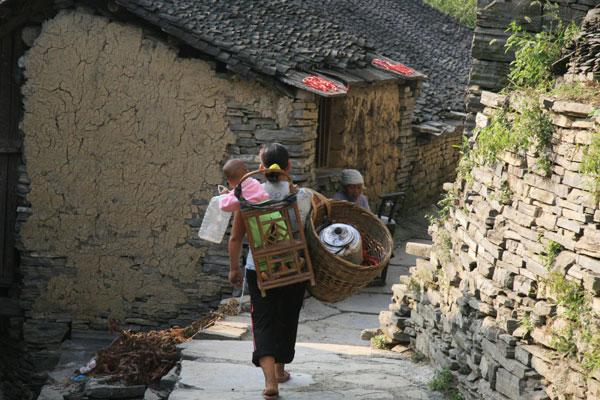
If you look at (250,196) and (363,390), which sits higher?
(250,196)

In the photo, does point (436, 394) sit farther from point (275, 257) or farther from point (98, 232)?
point (98, 232)

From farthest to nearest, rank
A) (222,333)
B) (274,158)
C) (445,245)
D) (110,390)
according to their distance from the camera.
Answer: (222,333), (110,390), (445,245), (274,158)

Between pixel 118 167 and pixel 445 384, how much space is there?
5594mm

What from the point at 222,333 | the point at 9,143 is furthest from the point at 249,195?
the point at 9,143

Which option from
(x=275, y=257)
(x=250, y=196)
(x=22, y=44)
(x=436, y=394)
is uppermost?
(x=22, y=44)

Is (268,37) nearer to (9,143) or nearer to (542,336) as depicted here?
(9,143)

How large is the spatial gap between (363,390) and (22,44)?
6.54 m

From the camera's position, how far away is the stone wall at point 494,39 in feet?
20.9

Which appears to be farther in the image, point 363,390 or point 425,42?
point 425,42

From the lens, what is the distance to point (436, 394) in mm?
4887

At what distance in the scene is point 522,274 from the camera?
422cm

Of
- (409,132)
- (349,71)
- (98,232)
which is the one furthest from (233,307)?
(409,132)

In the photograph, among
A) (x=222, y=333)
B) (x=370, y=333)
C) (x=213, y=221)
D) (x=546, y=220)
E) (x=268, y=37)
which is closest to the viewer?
(x=546, y=220)

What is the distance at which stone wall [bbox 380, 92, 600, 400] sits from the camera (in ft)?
12.0
